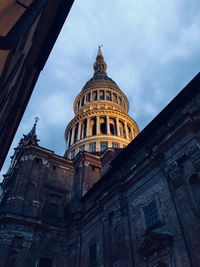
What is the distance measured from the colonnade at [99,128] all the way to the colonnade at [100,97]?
648 cm

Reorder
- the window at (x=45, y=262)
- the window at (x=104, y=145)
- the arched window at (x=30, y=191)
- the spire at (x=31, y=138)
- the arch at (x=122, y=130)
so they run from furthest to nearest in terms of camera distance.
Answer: the arch at (x=122, y=130) → the window at (x=104, y=145) → the spire at (x=31, y=138) → the arched window at (x=30, y=191) → the window at (x=45, y=262)

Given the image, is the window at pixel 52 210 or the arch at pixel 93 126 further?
the arch at pixel 93 126

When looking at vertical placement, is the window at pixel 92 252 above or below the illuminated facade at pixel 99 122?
below

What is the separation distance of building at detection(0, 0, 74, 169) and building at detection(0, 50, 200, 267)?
9.92m

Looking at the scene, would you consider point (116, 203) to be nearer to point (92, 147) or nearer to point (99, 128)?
point (92, 147)

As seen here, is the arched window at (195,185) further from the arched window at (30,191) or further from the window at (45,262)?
the arched window at (30,191)

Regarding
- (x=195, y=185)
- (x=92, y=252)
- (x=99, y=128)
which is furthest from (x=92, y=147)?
(x=195, y=185)

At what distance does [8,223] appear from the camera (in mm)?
21453

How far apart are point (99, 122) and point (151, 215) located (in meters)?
31.2

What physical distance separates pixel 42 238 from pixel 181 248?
552 inches

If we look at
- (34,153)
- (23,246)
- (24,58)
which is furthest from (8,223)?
(24,58)

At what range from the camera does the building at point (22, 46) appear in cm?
345

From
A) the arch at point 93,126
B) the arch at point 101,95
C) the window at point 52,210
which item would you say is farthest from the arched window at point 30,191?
the arch at point 101,95

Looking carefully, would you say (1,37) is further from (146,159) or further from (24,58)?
(146,159)
